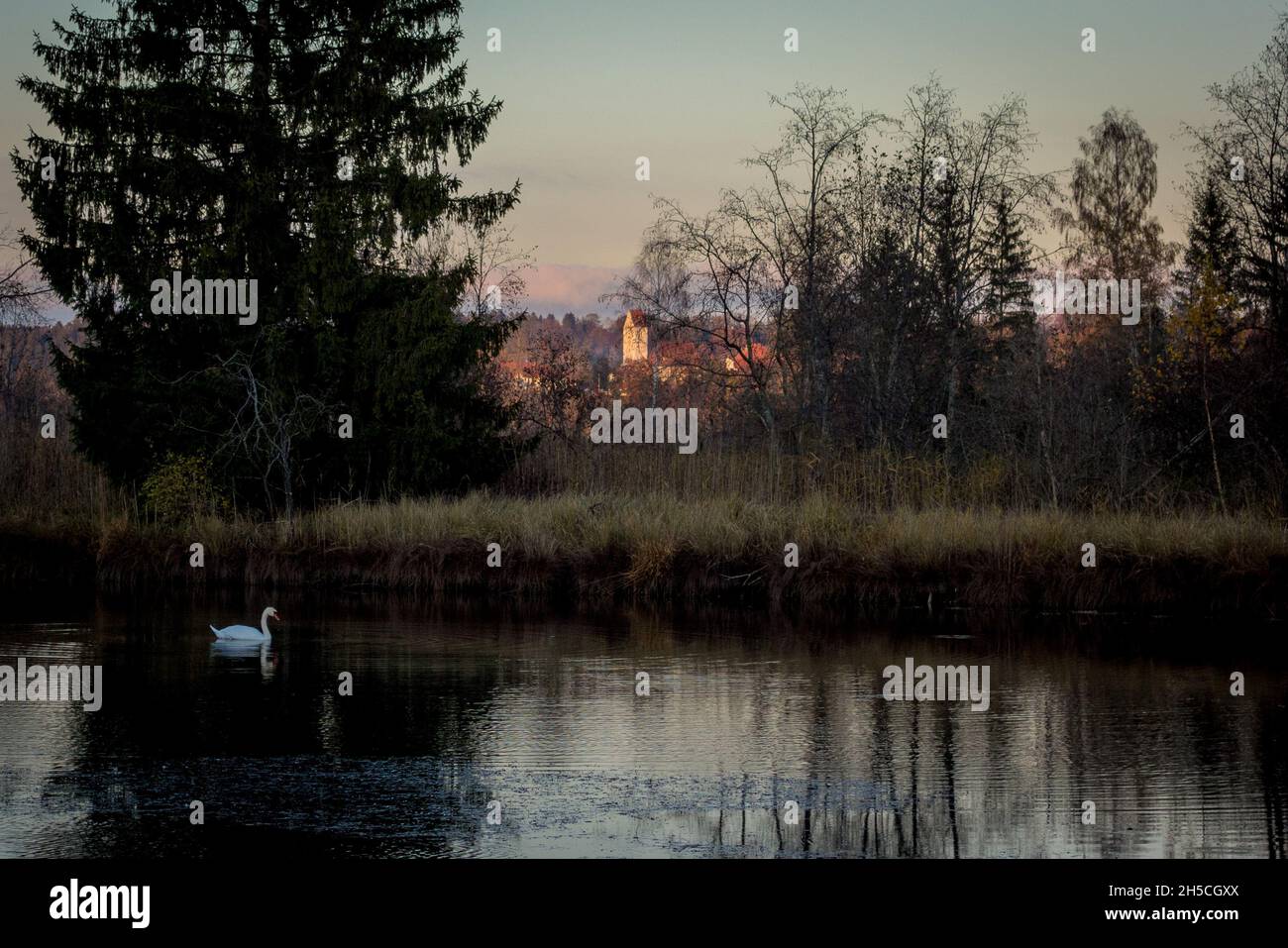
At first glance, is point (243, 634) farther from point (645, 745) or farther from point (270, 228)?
point (270, 228)

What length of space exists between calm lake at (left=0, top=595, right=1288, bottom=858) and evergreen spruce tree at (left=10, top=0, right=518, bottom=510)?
12159 mm

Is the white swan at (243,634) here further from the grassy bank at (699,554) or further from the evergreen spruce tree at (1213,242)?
the evergreen spruce tree at (1213,242)

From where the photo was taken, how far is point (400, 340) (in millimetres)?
30812

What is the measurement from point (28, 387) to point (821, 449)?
1721 inches

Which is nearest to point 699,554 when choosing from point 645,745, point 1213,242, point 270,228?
point 645,745

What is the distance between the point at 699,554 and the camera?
75.4 feet

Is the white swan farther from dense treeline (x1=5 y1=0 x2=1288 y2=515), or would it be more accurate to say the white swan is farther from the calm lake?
dense treeline (x1=5 y1=0 x2=1288 y2=515)

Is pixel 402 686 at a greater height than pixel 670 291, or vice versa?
pixel 670 291

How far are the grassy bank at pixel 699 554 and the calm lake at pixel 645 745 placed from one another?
1.99m

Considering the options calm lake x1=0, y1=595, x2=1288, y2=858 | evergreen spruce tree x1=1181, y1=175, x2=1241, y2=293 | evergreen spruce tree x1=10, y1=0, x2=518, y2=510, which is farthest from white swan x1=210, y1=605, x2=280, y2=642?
evergreen spruce tree x1=1181, y1=175, x2=1241, y2=293

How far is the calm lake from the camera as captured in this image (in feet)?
28.6

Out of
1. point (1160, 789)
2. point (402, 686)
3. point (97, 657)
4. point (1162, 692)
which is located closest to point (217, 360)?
point (97, 657)

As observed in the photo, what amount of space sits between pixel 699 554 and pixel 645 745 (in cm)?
1156
